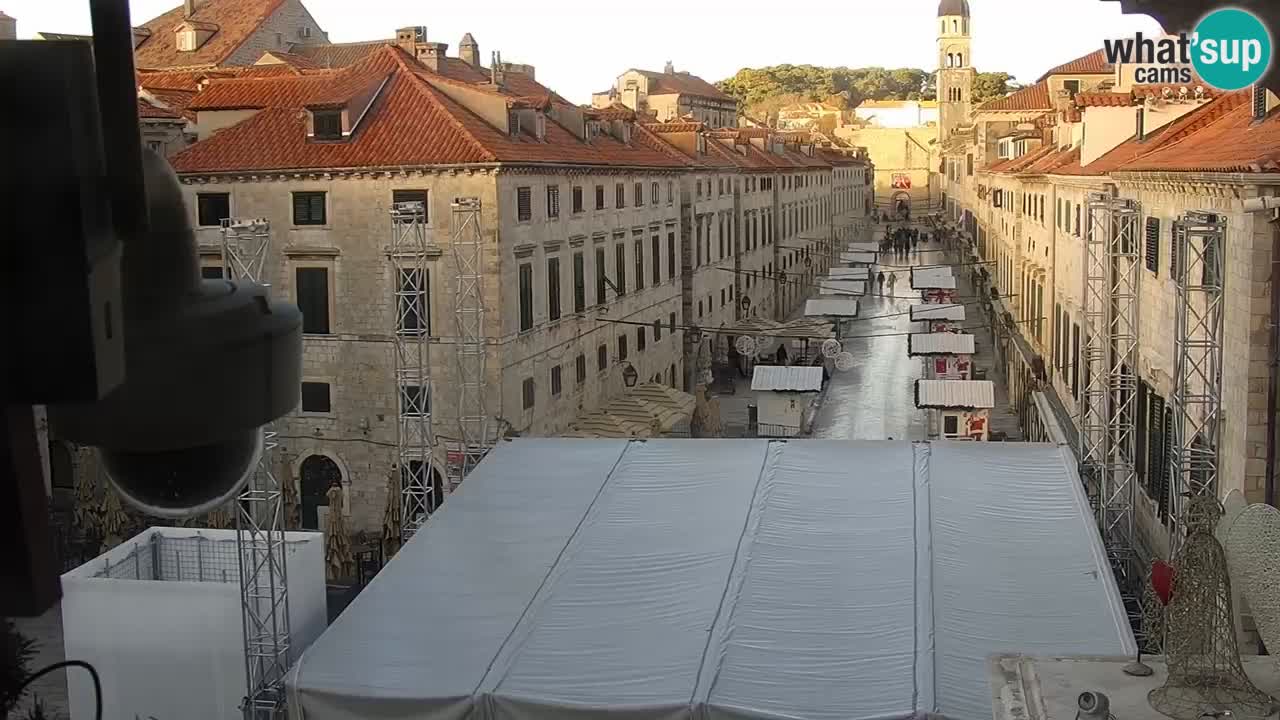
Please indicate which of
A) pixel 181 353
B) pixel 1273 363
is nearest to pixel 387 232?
pixel 1273 363

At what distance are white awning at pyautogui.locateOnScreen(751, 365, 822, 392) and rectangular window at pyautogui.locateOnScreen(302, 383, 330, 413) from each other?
11721 millimetres

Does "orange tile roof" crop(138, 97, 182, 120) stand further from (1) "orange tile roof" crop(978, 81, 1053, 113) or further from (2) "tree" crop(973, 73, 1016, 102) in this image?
(2) "tree" crop(973, 73, 1016, 102)

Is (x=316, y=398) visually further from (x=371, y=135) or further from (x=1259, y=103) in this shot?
(x=1259, y=103)

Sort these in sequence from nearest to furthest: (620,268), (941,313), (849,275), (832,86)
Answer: (620,268) → (941,313) → (849,275) → (832,86)

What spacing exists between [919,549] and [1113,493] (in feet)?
16.9

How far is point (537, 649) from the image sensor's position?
12.9 metres

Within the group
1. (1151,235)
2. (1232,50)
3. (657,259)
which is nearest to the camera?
(1232,50)

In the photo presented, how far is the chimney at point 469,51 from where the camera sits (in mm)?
39500

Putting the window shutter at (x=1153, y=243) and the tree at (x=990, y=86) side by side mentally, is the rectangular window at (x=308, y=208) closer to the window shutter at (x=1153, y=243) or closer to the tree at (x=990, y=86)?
the window shutter at (x=1153, y=243)

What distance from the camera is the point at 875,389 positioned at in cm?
4422

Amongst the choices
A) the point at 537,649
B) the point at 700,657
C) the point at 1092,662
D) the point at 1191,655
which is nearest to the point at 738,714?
the point at 700,657

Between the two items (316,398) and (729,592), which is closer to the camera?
(729,592)

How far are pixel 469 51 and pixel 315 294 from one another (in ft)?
50.0

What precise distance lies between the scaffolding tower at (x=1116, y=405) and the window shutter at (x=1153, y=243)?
1.03 ft
